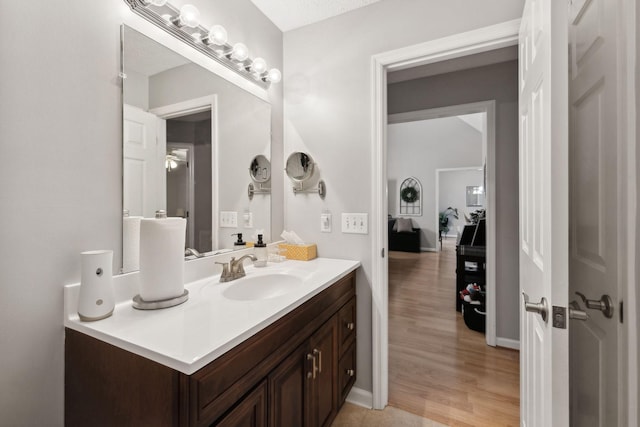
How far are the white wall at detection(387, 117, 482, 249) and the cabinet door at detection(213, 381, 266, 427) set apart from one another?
7463 millimetres

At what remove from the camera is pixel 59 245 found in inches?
36.6

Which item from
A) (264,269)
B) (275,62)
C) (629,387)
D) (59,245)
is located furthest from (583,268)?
(275,62)

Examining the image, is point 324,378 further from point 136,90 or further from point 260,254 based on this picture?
point 136,90

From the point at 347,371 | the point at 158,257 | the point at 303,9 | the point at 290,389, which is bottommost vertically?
the point at 347,371

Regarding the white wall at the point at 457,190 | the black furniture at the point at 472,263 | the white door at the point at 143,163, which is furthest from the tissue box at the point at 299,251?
the white wall at the point at 457,190

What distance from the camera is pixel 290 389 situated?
43.1 inches

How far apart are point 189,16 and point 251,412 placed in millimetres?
1543

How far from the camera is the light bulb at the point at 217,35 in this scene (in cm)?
139

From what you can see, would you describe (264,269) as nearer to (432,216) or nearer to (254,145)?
(254,145)

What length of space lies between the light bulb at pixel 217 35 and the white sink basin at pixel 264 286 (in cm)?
115

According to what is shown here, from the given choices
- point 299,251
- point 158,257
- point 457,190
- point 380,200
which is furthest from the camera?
point 457,190

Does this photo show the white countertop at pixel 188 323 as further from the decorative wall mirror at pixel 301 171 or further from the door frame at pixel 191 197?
the decorative wall mirror at pixel 301 171

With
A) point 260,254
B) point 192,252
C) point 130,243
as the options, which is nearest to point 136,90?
point 130,243

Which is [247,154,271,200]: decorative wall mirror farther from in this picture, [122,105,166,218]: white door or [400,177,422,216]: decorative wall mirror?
[400,177,422,216]: decorative wall mirror
